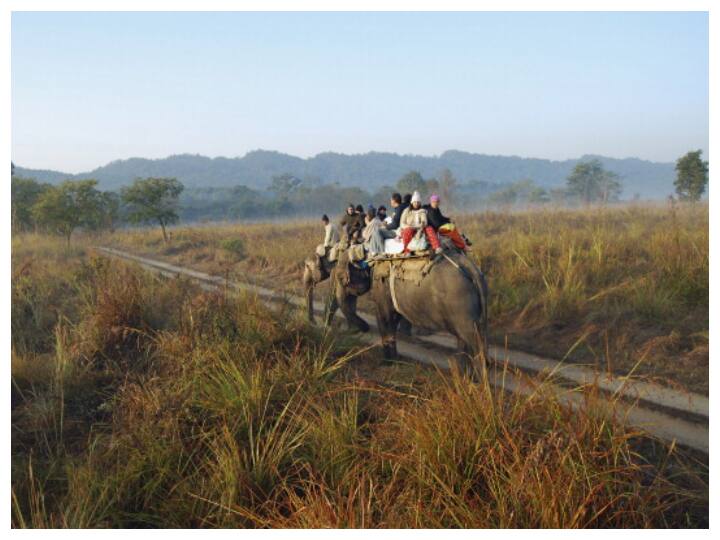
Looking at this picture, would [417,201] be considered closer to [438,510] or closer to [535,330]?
[535,330]

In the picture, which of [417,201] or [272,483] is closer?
[272,483]

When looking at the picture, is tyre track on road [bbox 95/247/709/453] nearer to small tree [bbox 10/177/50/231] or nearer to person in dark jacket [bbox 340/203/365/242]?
person in dark jacket [bbox 340/203/365/242]

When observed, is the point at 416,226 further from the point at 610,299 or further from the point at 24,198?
the point at 24,198

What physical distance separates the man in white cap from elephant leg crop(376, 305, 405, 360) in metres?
0.97

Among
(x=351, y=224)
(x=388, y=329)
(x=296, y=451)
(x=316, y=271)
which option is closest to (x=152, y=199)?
(x=316, y=271)

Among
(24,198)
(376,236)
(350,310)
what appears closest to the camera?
(376,236)

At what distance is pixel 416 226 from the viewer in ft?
20.9

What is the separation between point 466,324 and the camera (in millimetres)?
5699

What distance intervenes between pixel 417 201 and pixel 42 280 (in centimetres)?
998

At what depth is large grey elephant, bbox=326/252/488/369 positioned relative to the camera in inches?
225

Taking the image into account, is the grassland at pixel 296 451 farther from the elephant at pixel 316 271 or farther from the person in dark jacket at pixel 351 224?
the elephant at pixel 316 271

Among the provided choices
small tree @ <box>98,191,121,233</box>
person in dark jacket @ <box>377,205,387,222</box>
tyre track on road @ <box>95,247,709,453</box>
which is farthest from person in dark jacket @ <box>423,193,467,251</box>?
small tree @ <box>98,191,121,233</box>

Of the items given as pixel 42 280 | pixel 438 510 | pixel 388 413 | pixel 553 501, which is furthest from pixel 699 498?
pixel 42 280

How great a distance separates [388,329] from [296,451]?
311cm
